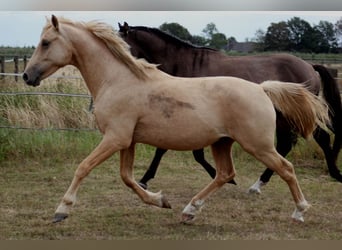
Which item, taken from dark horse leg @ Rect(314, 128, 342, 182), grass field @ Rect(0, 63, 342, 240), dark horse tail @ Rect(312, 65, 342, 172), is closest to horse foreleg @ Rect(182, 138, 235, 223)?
grass field @ Rect(0, 63, 342, 240)

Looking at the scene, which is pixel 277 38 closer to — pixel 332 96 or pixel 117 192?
pixel 332 96

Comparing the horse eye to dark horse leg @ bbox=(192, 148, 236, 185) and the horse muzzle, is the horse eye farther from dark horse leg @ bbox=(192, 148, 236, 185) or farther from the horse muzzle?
dark horse leg @ bbox=(192, 148, 236, 185)

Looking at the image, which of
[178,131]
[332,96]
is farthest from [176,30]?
[178,131]

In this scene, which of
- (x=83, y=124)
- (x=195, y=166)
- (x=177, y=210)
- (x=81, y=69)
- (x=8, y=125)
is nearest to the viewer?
(x=81, y=69)

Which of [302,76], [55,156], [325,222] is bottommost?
[55,156]

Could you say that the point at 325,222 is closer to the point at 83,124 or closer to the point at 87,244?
the point at 87,244

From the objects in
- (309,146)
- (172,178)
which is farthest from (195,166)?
(309,146)

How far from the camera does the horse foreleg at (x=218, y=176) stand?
4707 mm

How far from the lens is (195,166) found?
7.79m

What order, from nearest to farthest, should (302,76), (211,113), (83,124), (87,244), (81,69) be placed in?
(87,244)
(211,113)
(81,69)
(302,76)
(83,124)

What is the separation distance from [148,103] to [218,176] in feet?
3.05

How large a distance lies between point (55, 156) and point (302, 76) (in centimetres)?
361

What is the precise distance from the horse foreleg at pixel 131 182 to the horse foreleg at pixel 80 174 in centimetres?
37

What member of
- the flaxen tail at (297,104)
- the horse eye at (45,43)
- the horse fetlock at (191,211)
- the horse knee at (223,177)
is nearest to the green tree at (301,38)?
the flaxen tail at (297,104)
